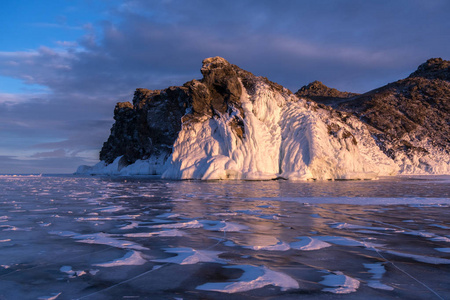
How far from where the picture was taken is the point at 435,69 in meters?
97.0

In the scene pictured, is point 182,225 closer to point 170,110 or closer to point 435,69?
point 170,110

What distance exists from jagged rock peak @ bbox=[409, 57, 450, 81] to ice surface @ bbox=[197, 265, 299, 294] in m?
102

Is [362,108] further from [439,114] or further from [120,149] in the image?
[120,149]

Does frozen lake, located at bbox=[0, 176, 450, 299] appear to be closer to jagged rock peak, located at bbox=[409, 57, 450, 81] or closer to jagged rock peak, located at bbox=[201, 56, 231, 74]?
jagged rock peak, located at bbox=[201, 56, 231, 74]

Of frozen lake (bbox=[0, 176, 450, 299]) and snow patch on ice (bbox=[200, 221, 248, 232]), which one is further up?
frozen lake (bbox=[0, 176, 450, 299])

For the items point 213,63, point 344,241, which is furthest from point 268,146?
point 344,241

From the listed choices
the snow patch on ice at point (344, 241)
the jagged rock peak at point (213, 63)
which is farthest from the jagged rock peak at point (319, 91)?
the snow patch on ice at point (344, 241)

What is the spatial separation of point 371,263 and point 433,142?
219ft

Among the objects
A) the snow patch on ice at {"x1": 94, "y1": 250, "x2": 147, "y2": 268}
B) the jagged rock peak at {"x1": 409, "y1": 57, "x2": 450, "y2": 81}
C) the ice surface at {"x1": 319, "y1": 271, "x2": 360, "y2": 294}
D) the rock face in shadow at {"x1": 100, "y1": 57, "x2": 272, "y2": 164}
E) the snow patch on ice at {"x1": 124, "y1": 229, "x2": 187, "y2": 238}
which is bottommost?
the snow patch on ice at {"x1": 124, "y1": 229, "x2": 187, "y2": 238}

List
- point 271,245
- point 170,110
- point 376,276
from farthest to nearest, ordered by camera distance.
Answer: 1. point 170,110
2. point 271,245
3. point 376,276

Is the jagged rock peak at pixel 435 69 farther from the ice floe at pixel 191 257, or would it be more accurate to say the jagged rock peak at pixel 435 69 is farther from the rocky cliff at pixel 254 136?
the ice floe at pixel 191 257

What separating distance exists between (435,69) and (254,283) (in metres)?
116

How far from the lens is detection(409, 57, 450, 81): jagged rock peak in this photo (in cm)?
8856

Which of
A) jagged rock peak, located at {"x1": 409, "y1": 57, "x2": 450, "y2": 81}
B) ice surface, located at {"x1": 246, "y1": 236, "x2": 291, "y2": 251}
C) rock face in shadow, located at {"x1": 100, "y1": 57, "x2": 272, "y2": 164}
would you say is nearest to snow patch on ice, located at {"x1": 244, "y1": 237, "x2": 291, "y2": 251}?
ice surface, located at {"x1": 246, "y1": 236, "x2": 291, "y2": 251}
